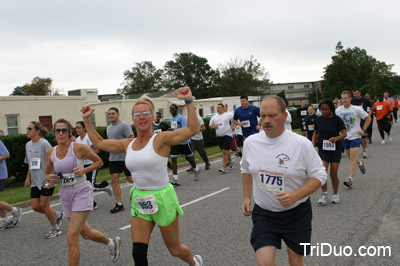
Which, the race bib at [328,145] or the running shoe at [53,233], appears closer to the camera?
the running shoe at [53,233]

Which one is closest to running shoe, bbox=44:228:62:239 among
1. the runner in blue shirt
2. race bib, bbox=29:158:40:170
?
race bib, bbox=29:158:40:170

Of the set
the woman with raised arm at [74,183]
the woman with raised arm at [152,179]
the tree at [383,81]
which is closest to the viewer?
the woman with raised arm at [152,179]

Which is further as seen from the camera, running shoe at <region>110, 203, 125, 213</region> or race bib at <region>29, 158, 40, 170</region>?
running shoe at <region>110, 203, 125, 213</region>

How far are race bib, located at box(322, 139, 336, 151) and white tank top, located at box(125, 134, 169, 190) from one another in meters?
4.19

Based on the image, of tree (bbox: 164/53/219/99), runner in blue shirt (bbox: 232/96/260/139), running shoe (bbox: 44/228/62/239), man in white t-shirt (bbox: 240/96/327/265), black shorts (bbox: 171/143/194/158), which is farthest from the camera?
tree (bbox: 164/53/219/99)

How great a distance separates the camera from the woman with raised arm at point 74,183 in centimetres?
430

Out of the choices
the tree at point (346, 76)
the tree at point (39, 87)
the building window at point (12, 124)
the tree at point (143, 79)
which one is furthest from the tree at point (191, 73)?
the building window at point (12, 124)

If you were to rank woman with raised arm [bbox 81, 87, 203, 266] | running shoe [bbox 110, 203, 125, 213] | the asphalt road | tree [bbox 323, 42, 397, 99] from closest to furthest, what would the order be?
woman with raised arm [bbox 81, 87, 203, 266] → the asphalt road → running shoe [bbox 110, 203, 125, 213] → tree [bbox 323, 42, 397, 99]

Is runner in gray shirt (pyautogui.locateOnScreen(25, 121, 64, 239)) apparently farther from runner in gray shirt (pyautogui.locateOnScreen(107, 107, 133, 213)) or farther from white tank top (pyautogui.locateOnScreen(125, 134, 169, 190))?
white tank top (pyautogui.locateOnScreen(125, 134, 169, 190))

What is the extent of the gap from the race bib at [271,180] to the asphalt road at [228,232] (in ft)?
5.37

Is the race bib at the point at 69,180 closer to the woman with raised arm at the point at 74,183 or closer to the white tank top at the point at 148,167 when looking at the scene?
the woman with raised arm at the point at 74,183

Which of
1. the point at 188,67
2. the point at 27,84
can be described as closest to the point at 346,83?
the point at 188,67

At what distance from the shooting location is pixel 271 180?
2990mm

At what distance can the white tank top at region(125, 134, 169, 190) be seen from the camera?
11.4ft
